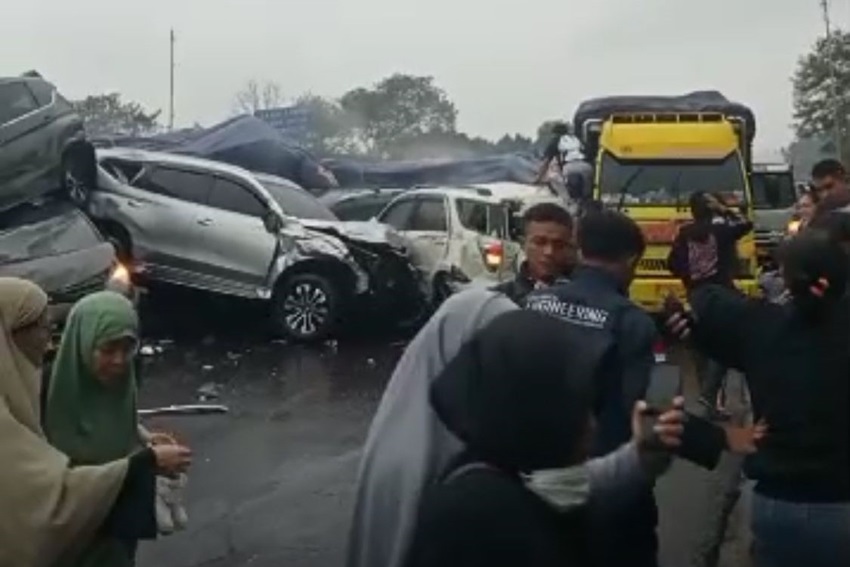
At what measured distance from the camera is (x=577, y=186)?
1680 cm

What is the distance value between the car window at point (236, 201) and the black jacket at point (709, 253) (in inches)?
308

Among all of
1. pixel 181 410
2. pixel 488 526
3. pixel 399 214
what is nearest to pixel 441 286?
pixel 399 214

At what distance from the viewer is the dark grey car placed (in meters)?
15.1

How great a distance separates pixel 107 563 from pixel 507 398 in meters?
1.87

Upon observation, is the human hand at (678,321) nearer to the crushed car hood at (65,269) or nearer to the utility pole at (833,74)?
the crushed car hood at (65,269)

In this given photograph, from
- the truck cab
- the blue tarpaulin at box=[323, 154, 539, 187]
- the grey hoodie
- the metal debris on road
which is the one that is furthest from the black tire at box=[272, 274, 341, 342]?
the grey hoodie

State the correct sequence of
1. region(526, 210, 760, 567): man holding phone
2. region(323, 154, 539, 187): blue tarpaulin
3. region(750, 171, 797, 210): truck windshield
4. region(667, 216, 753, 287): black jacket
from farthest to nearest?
region(323, 154, 539, 187): blue tarpaulin
region(750, 171, 797, 210): truck windshield
region(667, 216, 753, 287): black jacket
region(526, 210, 760, 567): man holding phone

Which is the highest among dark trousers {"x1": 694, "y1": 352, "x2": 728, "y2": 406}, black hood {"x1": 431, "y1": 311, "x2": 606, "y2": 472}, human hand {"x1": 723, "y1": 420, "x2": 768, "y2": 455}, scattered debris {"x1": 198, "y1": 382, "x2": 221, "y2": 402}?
black hood {"x1": 431, "y1": 311, "x2": 606, "y2": 472}

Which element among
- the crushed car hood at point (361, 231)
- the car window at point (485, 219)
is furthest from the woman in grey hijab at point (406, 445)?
the car window at point (485, 219)

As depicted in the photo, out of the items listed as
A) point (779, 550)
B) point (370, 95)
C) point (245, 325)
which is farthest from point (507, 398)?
point (370, 95)

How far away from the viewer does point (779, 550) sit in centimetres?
379

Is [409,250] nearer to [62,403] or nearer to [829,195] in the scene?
[829,195]

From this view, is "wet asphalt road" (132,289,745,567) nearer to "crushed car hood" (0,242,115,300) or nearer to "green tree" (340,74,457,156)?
"crushed car hood" (0,242,115,300)

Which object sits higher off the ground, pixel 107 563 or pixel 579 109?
pixel 579 109
